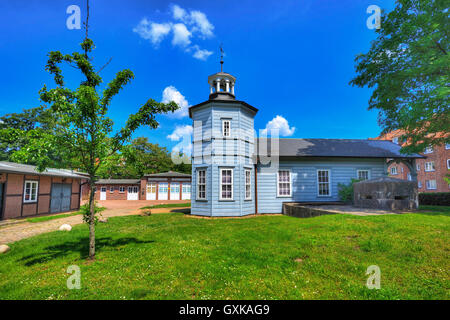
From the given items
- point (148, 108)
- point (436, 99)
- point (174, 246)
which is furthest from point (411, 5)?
point (174, 246)

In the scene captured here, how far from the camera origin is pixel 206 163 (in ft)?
43.6

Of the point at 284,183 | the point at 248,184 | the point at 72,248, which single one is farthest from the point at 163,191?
the point at 72,248

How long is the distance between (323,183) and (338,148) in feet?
11.5

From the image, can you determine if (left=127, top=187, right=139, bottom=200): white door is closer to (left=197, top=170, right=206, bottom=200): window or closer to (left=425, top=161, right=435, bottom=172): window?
(left=197, top=170, right=206, bottom=200): window

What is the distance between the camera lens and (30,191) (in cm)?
1441

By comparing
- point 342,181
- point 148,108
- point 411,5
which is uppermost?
point 411,5

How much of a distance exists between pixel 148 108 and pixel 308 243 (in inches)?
249

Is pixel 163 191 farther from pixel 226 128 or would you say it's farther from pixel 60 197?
pixel 226 128

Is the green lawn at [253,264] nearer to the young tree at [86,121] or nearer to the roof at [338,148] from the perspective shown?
the young tree at [86,121]

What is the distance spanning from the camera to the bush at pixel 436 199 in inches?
677

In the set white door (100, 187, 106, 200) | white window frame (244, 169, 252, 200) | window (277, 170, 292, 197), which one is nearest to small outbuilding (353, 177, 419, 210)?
window (277, 170, 292, 197)

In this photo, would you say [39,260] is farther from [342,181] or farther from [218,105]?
[342,181]

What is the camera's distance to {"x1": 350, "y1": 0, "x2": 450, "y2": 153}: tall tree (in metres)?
10.3
